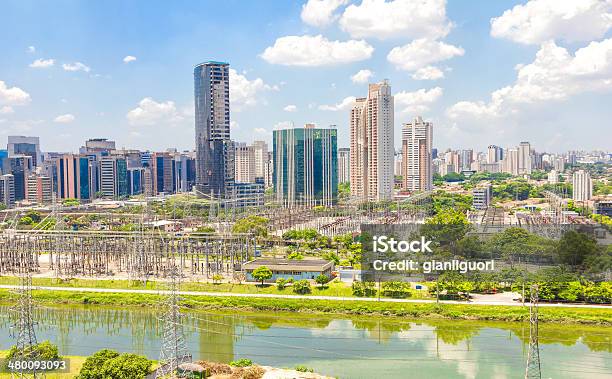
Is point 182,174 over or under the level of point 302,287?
over

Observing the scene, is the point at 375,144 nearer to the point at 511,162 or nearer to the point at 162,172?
the point at 162,172

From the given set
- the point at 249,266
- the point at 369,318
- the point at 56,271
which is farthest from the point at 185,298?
the point at 56,271

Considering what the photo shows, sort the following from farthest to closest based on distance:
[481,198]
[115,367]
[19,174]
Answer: [19,174], [481,198], [115,367]

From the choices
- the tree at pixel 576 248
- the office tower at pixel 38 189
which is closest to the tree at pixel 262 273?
the tree at pixel 576 248

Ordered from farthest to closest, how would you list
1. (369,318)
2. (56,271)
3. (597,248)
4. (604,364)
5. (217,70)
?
(217,70), (56,271), (597,248), (369,318), (604,364)

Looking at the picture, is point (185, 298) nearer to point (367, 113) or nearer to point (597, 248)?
point (597, 248)

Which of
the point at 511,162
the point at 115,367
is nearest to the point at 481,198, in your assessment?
the point at 115,367
